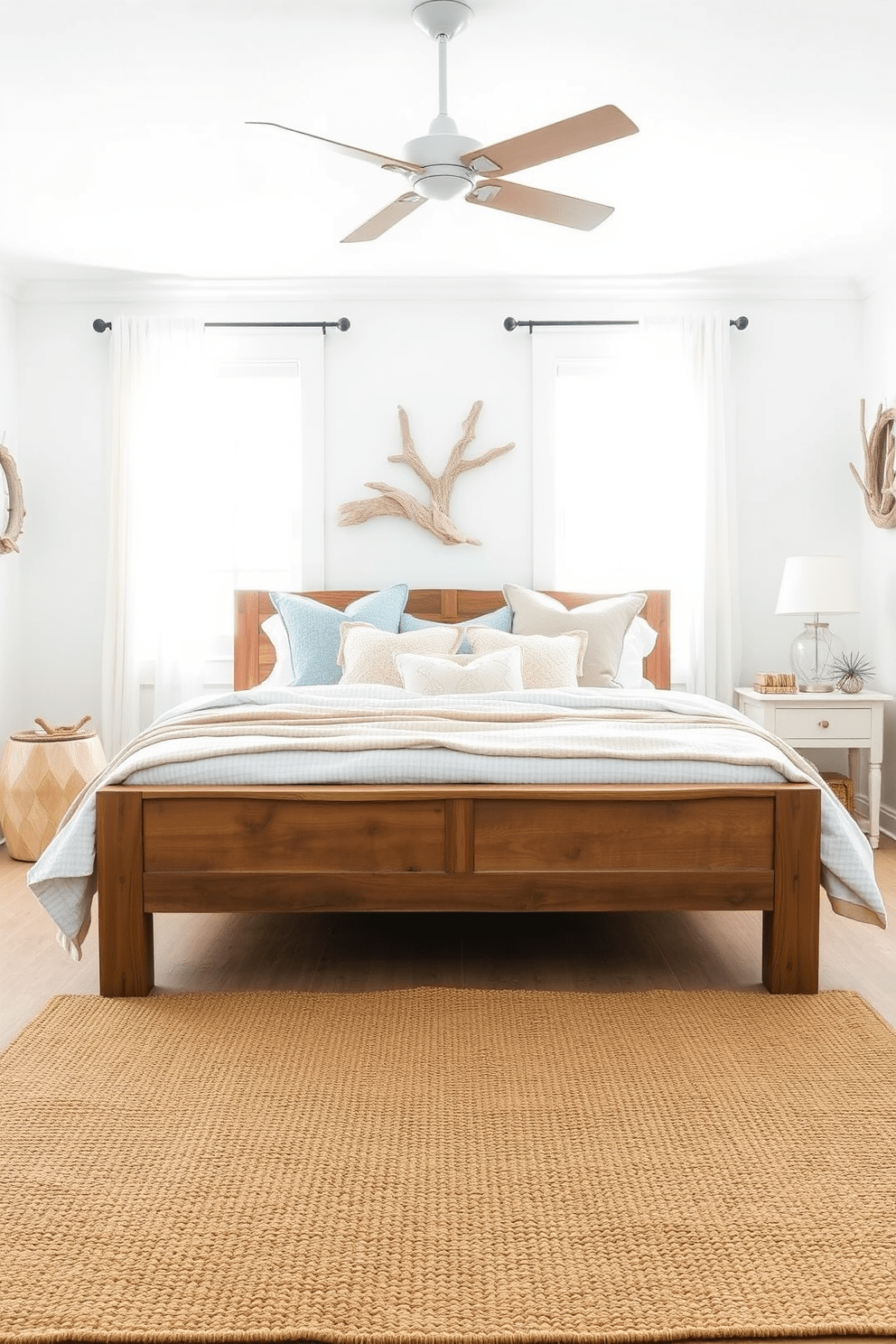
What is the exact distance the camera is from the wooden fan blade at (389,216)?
301 centimetres

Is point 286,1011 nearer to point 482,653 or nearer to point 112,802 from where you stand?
point 112,802

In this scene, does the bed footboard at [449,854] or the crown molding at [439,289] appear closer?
the bed footboard at [449,854]

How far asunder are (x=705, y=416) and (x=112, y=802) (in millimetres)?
3423

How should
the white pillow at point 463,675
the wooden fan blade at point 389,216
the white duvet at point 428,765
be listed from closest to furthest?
the white duvet at point 428,765 < the wooden fan blade at point 389,216 < the white pillow at point 463,675

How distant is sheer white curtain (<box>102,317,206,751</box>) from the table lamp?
2.68 metres

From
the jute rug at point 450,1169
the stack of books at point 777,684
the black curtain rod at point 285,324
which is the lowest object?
the jute rug at point 450,1169

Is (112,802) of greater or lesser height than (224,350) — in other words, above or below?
below

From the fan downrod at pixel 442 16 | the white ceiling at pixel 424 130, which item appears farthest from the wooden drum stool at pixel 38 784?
the fan downrod at pixel 442 16

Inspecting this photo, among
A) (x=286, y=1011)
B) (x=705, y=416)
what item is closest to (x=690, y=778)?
(x=286, y=1011)

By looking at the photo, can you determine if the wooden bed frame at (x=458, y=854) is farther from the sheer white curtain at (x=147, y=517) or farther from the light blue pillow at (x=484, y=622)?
the sheer white curtain at (x=147, y=517)

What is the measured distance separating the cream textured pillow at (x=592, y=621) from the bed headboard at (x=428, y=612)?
0.32m

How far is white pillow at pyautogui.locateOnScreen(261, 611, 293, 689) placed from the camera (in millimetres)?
4605

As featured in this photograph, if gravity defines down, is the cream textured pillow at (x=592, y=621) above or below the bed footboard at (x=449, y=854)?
above

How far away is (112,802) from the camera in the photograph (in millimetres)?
2758
